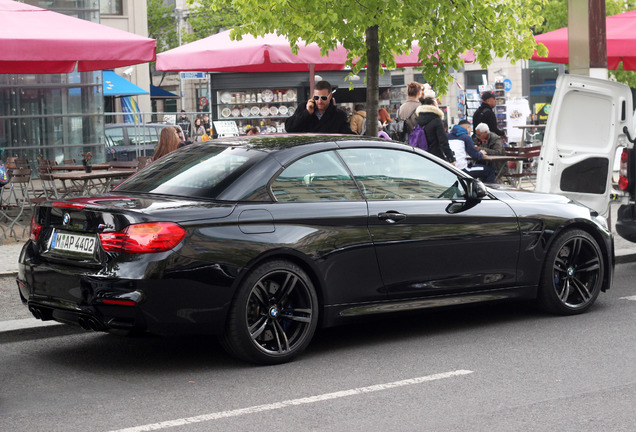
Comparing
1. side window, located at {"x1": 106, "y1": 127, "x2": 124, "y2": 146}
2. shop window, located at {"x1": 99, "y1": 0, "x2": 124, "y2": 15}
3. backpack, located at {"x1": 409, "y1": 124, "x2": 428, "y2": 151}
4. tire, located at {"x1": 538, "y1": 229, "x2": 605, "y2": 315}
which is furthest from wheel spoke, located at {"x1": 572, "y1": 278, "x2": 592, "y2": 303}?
shop window, located at {"x1": 99, "y1": 0, "x2": 124, "y2": 15}

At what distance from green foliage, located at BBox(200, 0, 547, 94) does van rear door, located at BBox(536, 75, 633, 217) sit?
4.76 ft

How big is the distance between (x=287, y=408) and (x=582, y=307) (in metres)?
3.62

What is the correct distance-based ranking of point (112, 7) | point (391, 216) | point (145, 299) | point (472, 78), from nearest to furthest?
point (145, 299)
point (391, 216)
point (112, 7)
point (472, 78)

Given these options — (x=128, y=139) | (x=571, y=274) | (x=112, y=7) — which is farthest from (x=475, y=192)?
(x=112, y=7)

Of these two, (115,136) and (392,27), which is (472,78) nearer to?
(115,136)

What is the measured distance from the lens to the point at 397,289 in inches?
288

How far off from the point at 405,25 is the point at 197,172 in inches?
223

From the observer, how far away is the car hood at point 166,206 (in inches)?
253

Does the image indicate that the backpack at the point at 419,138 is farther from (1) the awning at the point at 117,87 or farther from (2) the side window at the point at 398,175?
(1) the awning at the point at 117,87

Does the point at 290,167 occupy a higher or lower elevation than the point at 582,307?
higher

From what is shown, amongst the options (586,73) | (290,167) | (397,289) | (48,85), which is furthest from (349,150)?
(48,85)

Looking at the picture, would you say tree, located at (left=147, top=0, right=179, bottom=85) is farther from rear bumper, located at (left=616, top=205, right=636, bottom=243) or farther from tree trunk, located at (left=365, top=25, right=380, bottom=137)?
rear bumper, located at (left=616, top=205, right=636, bottom=243)

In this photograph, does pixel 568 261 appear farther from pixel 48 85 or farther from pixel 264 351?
pixel 48 85

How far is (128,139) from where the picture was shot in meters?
26.1
